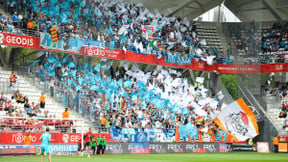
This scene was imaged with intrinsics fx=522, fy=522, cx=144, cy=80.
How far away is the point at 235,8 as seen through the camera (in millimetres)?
58094

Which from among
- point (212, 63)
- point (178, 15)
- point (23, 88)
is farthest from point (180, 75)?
point (23, 88)

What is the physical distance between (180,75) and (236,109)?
14.2m

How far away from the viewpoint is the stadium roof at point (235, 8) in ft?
179

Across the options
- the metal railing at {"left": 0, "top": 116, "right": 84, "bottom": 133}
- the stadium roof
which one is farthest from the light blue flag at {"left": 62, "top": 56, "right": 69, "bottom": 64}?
the stadium roof

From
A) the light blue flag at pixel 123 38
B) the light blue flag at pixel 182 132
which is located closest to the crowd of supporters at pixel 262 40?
the light blue flag at pixel 123 38

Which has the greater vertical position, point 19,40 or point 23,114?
point 19,40

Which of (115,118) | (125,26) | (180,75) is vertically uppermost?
(125,26)

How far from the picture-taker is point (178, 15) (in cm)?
5659

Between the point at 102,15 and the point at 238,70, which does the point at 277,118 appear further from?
the point at 102,15

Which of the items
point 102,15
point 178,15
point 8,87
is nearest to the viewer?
point 8,87

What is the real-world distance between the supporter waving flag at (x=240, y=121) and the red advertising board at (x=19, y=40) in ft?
49.5

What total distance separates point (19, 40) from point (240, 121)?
1733 cm

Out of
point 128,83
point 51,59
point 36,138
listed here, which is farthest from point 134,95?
point 36,138

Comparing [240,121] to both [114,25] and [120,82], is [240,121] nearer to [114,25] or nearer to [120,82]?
[120,82]
